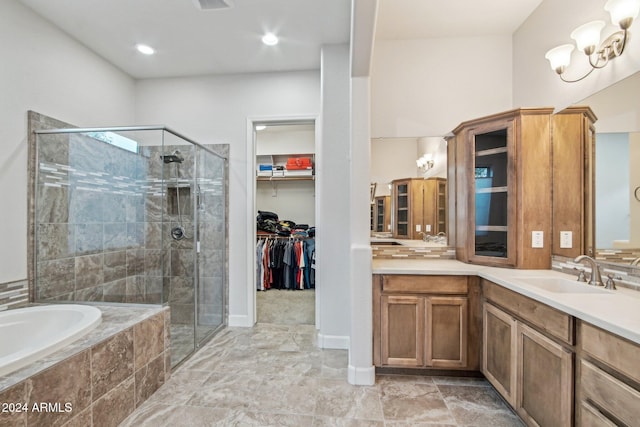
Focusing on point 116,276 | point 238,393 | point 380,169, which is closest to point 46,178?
point 116,276

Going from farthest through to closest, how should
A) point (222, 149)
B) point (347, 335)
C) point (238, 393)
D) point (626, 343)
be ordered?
point (222, 149) < point (347, 335) < point (238, 393) < point (626, 343)

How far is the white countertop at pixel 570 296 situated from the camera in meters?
1.04

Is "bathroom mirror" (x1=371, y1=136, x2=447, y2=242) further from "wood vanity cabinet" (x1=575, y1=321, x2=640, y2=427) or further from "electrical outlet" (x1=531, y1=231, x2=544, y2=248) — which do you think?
Result: "wood vanity cabinet" (x1=575, y1=321, x2=640, y2=427)

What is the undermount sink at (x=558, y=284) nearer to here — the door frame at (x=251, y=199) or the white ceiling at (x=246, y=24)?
the white ceiling at (x=246, y=24)

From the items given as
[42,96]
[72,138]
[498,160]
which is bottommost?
[498,160]

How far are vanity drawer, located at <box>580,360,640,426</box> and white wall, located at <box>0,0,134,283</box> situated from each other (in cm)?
348

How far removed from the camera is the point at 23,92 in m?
2.06

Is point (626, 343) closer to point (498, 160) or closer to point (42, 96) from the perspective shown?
point (498, 160)

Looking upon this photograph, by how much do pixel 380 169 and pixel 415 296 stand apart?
1199 mm

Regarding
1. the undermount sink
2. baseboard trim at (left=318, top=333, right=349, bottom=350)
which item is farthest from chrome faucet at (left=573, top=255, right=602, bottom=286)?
baseboard trim at (left=318, top=333, right=349, bottom=350)

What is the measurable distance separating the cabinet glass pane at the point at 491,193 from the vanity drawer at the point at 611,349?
1065 mm

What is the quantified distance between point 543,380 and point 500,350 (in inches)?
14.7

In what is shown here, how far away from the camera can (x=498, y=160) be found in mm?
2199

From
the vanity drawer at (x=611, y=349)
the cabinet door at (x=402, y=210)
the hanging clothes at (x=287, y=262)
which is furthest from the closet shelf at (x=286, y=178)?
the vanity drawer at (x=611, y=349)
